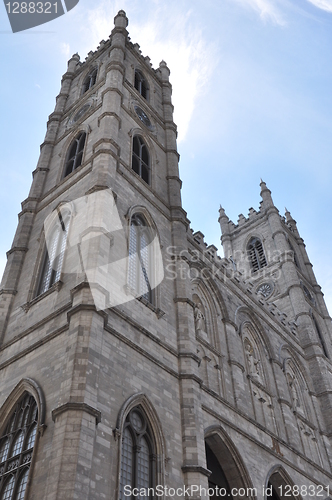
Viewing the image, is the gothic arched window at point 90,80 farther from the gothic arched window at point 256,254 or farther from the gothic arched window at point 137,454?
the gothic arched window at point 137,454

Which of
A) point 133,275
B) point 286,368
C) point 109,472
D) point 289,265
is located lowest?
point 109,472

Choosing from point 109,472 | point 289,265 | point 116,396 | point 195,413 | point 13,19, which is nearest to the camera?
point 109,472

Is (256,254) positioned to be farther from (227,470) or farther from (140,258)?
(227,470)

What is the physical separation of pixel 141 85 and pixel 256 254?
17.6 metres

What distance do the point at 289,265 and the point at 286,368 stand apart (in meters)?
12.2

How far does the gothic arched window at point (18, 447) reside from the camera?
1178 cm

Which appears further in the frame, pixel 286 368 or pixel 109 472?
pixel 286 368

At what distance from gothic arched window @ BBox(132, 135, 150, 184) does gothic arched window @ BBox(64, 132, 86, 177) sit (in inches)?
97.1

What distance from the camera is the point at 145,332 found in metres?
15.1

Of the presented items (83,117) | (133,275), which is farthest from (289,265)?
(133,275)

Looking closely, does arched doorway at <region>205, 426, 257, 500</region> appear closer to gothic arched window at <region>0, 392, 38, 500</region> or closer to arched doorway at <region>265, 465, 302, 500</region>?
arched doorway at <region>265, 465, 302, 500</region>

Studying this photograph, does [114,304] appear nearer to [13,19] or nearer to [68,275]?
[68,275]

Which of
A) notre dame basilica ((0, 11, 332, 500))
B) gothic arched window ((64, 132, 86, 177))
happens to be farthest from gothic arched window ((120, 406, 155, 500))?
gothic arched window ((64, 132, 86, 177))

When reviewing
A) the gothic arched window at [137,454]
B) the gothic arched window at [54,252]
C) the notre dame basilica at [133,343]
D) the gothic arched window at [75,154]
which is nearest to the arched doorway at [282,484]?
the notre dame basilica at [133,343]
